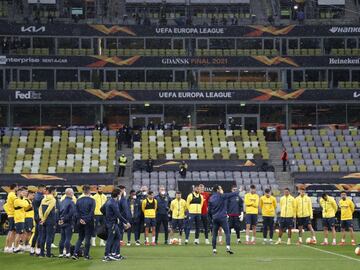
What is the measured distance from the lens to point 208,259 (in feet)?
84.8

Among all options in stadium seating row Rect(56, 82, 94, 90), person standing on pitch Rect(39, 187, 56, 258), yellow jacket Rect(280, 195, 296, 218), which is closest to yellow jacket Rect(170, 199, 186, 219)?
yellow jacket Rect(280, 195, 296, 218)

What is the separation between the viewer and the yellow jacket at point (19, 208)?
29.1 metres

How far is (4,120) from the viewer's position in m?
66.9

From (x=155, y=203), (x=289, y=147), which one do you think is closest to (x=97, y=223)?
(x=155, y=203)

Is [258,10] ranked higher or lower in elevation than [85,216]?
higher

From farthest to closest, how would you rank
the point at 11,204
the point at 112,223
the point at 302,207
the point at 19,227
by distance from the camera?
the point at 302,207, the point at 11,204, the point at 19,227, the point at 112,223

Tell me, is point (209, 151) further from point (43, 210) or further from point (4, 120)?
point (43, 210)

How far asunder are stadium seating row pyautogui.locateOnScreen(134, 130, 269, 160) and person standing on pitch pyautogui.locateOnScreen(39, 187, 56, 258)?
33390 mm

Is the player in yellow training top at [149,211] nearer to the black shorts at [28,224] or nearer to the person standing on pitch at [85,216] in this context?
the black shorts at [28,224]

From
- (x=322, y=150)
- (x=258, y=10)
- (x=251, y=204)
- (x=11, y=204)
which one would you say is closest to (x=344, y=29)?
(x=258, y=10)

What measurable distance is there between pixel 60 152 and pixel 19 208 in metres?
32.5

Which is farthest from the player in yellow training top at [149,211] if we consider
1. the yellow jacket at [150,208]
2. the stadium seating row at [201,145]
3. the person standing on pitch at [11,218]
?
the stadium seating row at [201,145]

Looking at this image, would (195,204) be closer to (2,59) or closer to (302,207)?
(302,207)

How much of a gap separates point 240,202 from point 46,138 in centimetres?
3089
